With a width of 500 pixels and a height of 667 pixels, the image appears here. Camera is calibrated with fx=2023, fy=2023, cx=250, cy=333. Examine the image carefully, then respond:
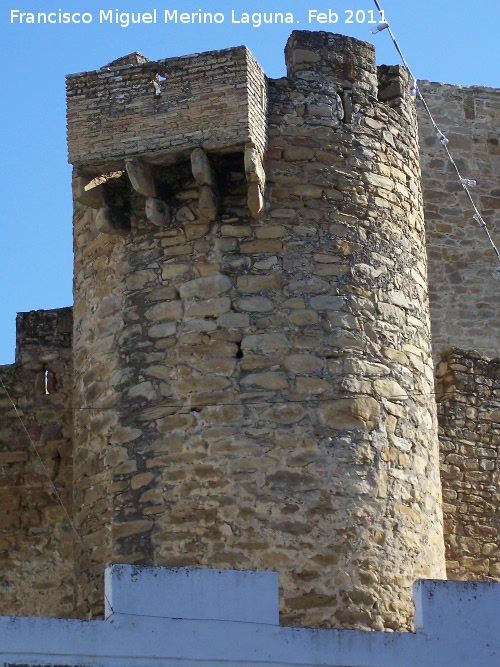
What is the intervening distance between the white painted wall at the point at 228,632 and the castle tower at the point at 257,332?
4.51 ft

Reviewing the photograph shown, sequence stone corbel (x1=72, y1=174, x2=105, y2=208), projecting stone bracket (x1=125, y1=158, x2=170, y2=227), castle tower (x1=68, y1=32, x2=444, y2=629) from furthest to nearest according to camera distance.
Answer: stone corbel (x1=72, y1=174, x2=105, y2=208) → projecting stone bracket (x1=125, y1=158, x2=170, y2=227) → castle tower (x1=68, y1=32, x2=444, y2=629)

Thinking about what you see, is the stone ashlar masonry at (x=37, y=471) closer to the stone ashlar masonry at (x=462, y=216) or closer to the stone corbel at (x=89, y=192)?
the stone corbel at (x=89, y=192)

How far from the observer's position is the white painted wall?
33.3 feet

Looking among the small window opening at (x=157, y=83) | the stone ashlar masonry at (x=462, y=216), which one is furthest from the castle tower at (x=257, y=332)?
the stone ashlar masonry at (x=462, y=216)

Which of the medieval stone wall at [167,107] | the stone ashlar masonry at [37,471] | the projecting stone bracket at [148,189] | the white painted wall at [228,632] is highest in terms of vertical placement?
the medieval stone wall at [167,107]

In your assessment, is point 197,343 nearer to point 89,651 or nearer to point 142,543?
point 142,543

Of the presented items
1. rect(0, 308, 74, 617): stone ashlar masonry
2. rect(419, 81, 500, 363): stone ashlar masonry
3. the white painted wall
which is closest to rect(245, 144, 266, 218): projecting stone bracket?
rect(0, 308, 74, 617): stone ashlar masonry

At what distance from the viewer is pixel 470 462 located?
14945mm

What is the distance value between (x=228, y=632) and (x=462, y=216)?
10231 millimetres

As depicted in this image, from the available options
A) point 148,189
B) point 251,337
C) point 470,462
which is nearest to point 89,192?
point 148,189

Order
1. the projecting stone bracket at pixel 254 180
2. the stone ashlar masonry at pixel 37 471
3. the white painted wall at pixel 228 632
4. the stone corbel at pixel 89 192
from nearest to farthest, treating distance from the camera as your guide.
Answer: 1. the white painted wall at pixel 228 632
2. the projecting stone bracket at pixel 254 180
3. the stone corbel at pixel 89 192
4. the stone ashlar masonry at pixel 37 471

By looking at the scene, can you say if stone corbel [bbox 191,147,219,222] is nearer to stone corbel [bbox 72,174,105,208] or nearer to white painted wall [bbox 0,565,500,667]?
stone corbel [bbox 72,174,105,208]

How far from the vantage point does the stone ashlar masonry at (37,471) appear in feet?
45.6

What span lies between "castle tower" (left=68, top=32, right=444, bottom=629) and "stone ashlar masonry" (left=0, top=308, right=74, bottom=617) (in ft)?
3.66
